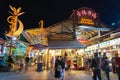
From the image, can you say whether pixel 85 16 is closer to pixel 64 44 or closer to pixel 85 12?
pixel 85 12

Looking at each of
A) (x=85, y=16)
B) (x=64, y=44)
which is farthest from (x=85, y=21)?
(x=64, y=44)

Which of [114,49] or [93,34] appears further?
[93,34]

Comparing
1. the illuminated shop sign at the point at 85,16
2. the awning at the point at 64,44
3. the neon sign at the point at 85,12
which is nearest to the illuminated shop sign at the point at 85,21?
the illuminated shop sign at the point at 85,16

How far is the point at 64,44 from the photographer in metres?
23.2

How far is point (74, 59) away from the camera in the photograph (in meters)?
24.1

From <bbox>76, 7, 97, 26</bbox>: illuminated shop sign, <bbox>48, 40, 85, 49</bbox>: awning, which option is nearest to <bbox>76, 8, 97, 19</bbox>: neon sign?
<bbox>76, 7, 97, 26</bbox>: illuminated shop sign

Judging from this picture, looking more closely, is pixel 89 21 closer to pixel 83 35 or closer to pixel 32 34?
pixel 83 35

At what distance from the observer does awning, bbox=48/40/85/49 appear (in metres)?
22.7

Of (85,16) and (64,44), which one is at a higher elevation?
(85,16)

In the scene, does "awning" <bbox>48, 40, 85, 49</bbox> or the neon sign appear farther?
the neon sign

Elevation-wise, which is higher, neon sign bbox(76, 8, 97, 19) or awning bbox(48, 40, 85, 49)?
neon sign bbox(76, 8, 97, 19)

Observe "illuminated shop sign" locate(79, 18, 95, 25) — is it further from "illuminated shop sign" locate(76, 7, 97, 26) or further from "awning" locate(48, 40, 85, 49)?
"awning" locate(48, 40, 85, 49)

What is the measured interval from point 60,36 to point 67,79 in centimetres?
1104

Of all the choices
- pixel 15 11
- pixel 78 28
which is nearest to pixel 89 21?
pixel 78 28
